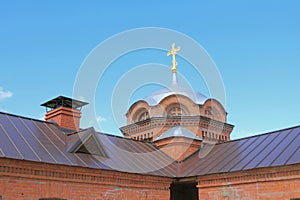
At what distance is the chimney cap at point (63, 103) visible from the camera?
53.4 feet

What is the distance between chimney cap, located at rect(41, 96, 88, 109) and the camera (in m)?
16.3

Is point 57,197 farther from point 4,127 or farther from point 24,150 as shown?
point 4,127

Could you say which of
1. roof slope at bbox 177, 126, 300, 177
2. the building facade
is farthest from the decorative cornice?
roof slope at bbox 177, 126, 300, 177

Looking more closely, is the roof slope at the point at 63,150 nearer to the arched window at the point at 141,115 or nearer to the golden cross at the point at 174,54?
the arched window at the point at 141,115

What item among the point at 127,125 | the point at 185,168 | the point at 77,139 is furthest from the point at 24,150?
the point at 127,125

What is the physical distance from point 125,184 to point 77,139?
2320 mm

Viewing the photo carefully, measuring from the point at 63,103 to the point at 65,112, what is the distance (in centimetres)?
58

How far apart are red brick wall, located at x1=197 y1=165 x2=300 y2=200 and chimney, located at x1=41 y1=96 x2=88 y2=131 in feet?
19.3

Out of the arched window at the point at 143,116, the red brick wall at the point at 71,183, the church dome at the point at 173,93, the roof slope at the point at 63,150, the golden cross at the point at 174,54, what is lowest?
the red brick wall at the point at 71,183

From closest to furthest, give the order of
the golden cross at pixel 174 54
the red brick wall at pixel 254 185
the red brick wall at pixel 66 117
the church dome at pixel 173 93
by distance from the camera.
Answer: the red brick wall at pixel 254 185 → the red brick wall at pixel 66 117 → the church dome at pixel 173 93 → the golden cross at pixel 174 54

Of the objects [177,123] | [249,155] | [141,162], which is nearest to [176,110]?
[177,123]

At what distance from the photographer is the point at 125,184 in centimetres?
1308

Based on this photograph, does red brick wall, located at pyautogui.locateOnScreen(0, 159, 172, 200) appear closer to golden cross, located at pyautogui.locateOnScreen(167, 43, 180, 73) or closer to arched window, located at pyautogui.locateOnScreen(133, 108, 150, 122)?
arched window, located at pyautogui.locateOnScreen(133, 108, 150, 122)

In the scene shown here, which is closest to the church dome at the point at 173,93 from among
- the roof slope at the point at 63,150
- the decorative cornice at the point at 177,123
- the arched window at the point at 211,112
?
the arched window at the point at 211,112
